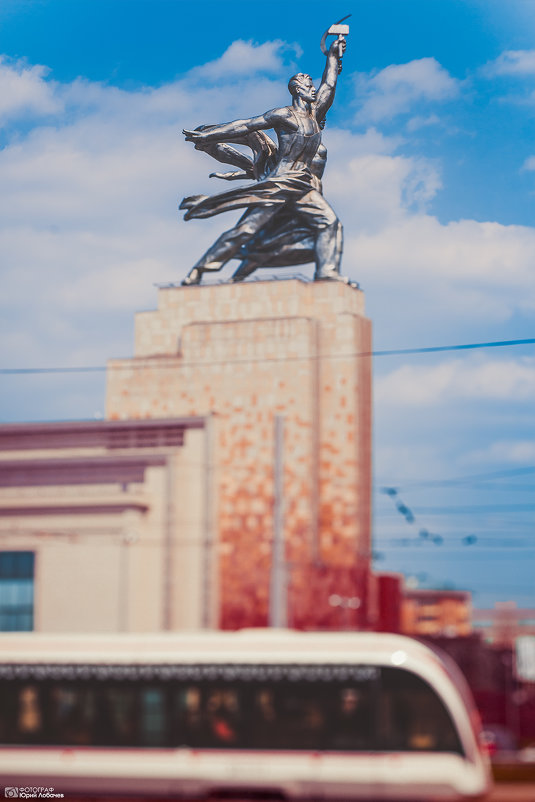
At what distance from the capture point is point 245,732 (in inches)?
1013

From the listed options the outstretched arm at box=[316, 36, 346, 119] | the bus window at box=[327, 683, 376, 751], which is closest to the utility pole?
the bus window at box=[327, 683, 376, 751]

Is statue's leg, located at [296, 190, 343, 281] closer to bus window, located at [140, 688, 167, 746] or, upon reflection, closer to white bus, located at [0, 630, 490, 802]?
white bus, located at [0, 630, 490, 802]

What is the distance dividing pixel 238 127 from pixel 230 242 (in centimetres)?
628

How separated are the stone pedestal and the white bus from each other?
3698 cm

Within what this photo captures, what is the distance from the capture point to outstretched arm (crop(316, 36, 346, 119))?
6944 cm

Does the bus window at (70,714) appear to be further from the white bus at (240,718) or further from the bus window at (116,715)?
the bus window at (116,715)

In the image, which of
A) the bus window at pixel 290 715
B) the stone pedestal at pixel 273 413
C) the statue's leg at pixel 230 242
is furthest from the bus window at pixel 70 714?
the statue's leg at pixel 230 242

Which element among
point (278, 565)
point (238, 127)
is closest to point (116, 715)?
point (278, 565)

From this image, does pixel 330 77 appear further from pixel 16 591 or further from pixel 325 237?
pixel 16 591

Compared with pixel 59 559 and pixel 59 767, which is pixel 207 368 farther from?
pixel 59 767

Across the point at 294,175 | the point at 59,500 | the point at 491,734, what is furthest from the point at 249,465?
the point at 491,734

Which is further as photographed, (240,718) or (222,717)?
(222,717)

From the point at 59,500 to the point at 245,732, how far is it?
37338 mm

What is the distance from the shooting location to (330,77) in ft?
228
